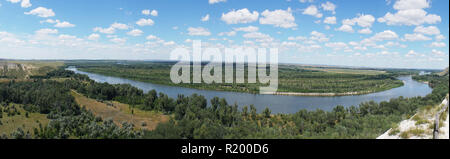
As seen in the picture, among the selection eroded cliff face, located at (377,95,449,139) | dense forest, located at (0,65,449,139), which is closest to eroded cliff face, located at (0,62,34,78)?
dense forest, located at (0,65,449,139)

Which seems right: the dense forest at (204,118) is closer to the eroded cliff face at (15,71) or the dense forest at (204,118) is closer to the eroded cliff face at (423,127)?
the eroded cliff face at (423,127)

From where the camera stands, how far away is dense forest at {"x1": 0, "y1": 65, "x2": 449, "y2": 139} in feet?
35.3

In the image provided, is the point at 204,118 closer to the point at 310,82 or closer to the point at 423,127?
the point at 423,127

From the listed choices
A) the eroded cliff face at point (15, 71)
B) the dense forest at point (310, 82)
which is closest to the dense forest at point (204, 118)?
the dense forest at point (310, 82)

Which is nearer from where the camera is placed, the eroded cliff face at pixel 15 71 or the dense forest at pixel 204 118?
the dense forest at pixel 204 118

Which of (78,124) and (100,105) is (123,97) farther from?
(78,124)

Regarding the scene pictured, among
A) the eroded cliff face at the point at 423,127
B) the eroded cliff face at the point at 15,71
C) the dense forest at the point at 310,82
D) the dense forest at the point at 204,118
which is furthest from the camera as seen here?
the eroded cliff face at the point at 15,71

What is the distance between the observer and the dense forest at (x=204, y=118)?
35.3 ft

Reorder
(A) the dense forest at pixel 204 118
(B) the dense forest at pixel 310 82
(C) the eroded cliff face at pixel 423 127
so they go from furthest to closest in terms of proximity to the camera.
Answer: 1. (B) the dense forest at pixel 310 82
2. (A) the dense forest at pixel 204 118
3. (C) the eroded cliff face at pixel 423 127

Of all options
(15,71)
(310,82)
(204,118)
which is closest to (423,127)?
(204,118)
